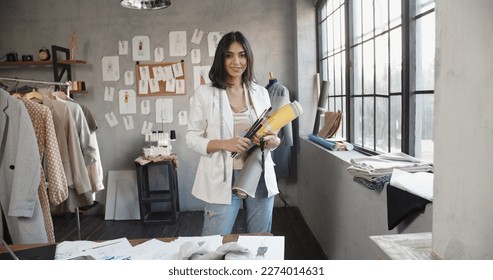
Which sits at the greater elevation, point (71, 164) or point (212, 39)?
point (212, 39)

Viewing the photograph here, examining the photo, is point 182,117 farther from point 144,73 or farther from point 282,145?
point 282,145

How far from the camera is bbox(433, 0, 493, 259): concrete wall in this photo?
731 millimetres

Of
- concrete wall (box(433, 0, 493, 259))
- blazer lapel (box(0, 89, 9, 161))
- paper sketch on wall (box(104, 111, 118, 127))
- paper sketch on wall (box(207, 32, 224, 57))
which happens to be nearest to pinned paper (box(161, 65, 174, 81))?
paper sketch on wall (box(207, 32, 224, 57))

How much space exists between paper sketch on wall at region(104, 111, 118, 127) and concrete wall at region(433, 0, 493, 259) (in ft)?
13.8

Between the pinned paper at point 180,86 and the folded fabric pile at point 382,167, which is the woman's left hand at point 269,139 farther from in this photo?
the pinned paper at point 180,86

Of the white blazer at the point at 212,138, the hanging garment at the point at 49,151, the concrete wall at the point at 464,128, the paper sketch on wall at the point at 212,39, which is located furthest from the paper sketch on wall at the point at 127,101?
the concrete wall at the point at 464,128

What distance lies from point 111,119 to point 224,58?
10.1 ft

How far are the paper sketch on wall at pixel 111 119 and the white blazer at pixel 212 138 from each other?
9.60 feet

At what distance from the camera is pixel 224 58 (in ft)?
6.16

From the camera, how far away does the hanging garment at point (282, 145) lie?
3893 mm

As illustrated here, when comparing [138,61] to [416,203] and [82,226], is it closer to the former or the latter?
[82,226]

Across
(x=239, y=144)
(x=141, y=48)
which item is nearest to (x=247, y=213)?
(x=239, y=144)

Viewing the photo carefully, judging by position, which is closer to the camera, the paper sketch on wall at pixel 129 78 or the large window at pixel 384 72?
the large window at pixel 384 72
